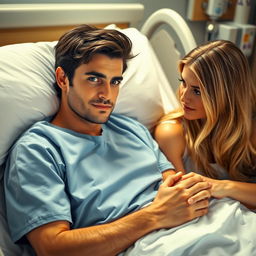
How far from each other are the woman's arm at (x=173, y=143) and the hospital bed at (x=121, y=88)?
0.11 meters

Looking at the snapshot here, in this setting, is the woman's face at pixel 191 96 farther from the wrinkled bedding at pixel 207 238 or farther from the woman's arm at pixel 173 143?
the wrinkled bedding at pixel 207 238

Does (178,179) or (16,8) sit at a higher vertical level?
(16,8)

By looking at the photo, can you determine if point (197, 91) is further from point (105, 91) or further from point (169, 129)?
point (105, 91)

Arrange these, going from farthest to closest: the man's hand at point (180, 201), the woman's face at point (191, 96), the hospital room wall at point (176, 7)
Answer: the hospital room wall at point (176, 7), the woman's face at point (191, 96), the man's hand at point (180, 201)

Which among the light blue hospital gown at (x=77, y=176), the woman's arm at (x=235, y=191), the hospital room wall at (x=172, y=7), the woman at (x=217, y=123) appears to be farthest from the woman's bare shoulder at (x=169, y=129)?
the hospital room wall at (x=172, y=7)

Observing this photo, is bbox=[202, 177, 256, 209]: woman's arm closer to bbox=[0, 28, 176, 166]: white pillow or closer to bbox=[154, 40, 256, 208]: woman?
bbox=[154, 40, 256, 208]: woman

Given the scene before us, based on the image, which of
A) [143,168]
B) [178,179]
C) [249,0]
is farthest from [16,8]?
[249,0]

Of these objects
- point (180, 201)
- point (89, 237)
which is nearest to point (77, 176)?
point (89, 237)

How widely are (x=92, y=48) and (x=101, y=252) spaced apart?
60 cm

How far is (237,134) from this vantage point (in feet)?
4.30

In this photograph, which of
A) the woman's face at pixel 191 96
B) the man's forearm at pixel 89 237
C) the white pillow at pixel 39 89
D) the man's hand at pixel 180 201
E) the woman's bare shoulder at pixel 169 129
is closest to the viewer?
the man's forearm at pixel 89 237

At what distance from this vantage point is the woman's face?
50.1 inches

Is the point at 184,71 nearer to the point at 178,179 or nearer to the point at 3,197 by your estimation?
the point at 178,179

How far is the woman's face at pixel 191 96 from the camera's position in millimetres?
1272
